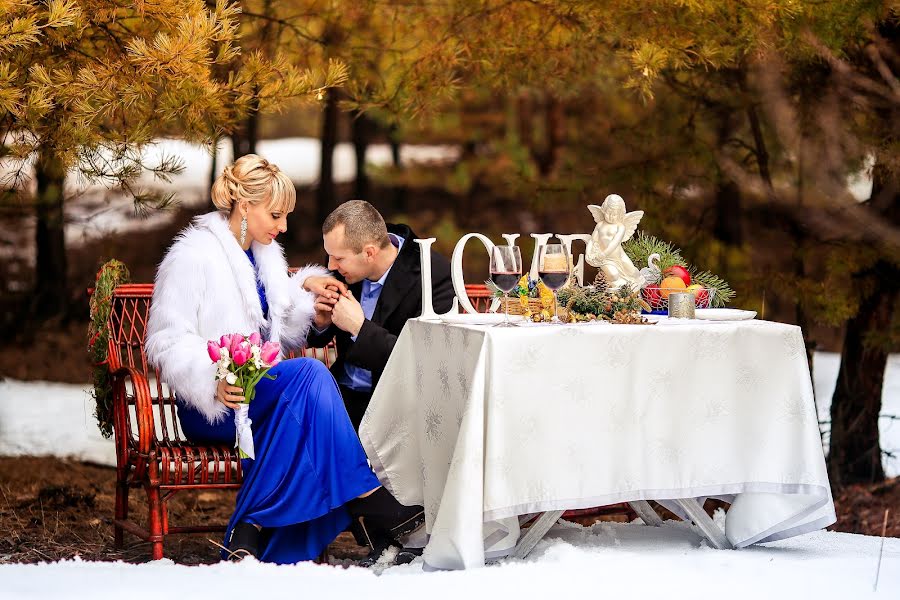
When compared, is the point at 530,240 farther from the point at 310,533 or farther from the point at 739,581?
the point at 739,581

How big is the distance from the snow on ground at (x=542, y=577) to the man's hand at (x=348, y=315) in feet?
2.66

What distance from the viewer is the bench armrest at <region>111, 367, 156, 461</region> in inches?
146

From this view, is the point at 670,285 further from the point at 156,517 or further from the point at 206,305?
the point at 156,517

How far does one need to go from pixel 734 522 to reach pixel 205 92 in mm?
2285

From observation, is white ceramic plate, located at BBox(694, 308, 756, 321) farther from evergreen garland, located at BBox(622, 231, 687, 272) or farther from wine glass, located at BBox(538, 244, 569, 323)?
wine glass, located at BBox(538, 244, 569, 323)

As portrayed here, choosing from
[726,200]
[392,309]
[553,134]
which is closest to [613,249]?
[392,309]

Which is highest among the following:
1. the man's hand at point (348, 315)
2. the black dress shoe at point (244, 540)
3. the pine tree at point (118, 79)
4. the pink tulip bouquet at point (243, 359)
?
the pine tree at point (118, 79)

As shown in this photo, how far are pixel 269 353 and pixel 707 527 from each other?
1436 mm

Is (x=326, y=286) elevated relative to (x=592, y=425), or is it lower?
elevated

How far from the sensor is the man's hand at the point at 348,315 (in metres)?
3.90

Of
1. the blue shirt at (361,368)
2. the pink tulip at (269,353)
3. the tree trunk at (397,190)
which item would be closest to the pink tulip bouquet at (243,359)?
the pink tulip at (269,353)

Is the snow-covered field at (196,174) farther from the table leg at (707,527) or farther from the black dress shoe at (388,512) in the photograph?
the table leg at (707,527)

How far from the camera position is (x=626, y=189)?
648cm

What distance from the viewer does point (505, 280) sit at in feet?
10.9
